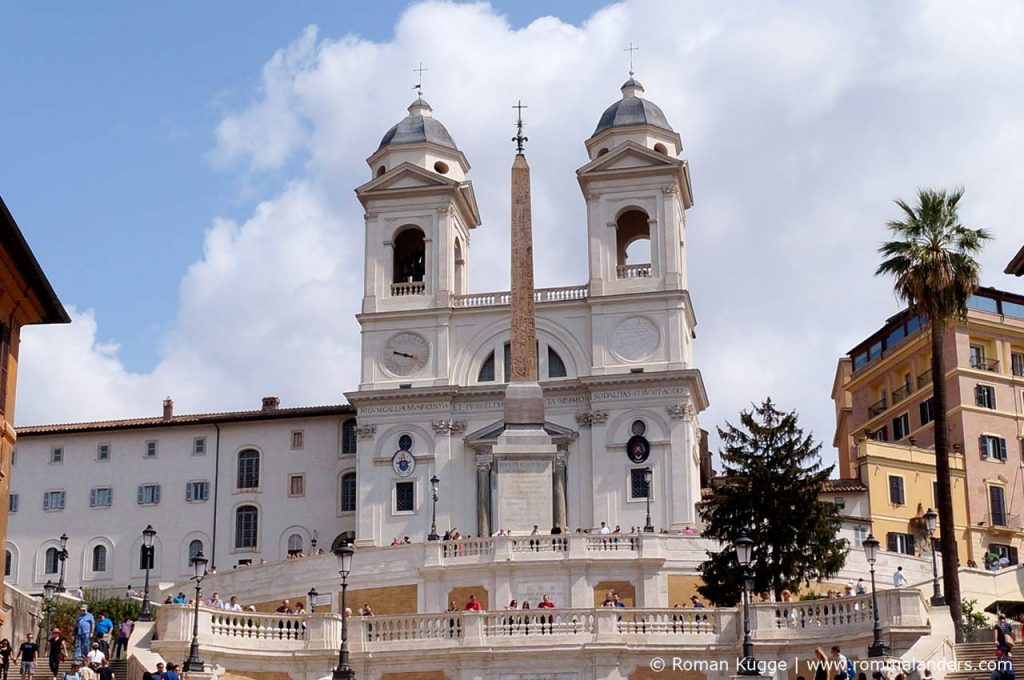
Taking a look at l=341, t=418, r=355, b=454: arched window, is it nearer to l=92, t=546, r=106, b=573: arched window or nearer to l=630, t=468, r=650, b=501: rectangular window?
l=92, t=546, r=106, b=573: arched window

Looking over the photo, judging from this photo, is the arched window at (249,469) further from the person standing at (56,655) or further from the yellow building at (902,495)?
the person standing at (56,655)

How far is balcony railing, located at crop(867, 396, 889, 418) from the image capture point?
3740 inches

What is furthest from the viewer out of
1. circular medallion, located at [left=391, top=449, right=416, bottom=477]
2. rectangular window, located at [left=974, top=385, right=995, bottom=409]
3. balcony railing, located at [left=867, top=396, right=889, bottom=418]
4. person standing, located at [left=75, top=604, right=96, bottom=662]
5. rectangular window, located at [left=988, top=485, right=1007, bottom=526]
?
balcony railing, located at [left=867, top=396, right=889, bottom=418]

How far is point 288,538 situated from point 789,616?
1687 inches

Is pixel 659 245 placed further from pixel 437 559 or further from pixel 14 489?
pixel 14 489

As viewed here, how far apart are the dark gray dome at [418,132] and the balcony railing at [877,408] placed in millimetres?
27525

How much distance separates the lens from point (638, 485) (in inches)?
2970

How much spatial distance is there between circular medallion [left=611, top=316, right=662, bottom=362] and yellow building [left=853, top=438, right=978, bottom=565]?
423 inches

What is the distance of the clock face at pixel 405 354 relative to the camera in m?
79.8

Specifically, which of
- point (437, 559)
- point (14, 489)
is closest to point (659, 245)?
point (437, 559)

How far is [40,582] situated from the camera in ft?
273

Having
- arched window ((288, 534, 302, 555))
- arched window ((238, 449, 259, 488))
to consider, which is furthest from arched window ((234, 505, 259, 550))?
arched window ((288, 534, 302, 555))

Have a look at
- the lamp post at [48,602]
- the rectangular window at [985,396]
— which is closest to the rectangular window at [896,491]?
the rectangular window at [985,396]

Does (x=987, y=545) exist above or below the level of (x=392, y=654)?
above
